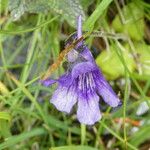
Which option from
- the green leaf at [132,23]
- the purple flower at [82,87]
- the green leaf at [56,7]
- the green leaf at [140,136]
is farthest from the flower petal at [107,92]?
the green leaf at [132,23]

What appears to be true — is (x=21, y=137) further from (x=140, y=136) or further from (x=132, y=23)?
(x=132, y=23)

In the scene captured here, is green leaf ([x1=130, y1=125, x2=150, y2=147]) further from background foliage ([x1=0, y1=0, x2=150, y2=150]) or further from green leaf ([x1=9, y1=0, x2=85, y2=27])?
green leaf ([x1=9, y1=0, x2=85, y2=27])

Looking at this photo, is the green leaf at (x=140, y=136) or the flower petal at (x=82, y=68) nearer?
the flower petal at (x=82, y=68)

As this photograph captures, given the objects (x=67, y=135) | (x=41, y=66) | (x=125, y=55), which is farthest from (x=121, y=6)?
(x=67, y=135)

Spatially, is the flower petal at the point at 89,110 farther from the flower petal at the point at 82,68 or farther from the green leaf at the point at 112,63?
the green leaf at the point at 112,63

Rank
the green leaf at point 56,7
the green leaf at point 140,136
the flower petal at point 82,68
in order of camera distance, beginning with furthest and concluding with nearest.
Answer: the green leaf at point 140,136
the green leaf at point 56,7
the flower petal at point 82,68

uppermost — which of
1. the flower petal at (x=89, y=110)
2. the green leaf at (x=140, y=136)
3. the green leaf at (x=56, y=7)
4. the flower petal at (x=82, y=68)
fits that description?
the green leaf at (x=56, y=7)

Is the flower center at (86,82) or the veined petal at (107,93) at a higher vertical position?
the flower center at (86,82)

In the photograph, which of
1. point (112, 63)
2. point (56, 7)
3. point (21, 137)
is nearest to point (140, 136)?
point (112, 63)
